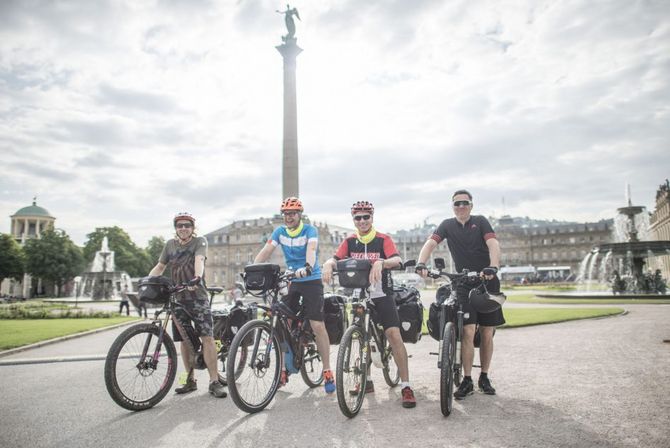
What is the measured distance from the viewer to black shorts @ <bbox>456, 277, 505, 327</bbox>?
579 cm

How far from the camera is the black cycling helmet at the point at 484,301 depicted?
565cm

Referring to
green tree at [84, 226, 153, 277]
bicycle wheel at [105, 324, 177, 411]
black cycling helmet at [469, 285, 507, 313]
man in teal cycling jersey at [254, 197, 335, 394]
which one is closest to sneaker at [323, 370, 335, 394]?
man in teal cycling jersey at [254, 197, 335, 394]

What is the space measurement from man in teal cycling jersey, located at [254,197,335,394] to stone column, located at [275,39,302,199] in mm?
21529

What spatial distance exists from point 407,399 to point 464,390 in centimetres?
81

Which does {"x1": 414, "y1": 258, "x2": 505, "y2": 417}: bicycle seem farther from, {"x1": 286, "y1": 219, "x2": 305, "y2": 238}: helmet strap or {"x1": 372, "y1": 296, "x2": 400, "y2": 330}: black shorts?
{"x1": 286, "y1": 219, "x2": 305, "y2": 238}: helmet strap

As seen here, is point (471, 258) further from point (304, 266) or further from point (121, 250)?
point (121, 250)

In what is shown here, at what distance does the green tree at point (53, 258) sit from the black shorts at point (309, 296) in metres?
83.2

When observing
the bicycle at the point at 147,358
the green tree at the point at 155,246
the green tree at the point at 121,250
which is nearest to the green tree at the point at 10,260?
the green tree at the point at 121,250

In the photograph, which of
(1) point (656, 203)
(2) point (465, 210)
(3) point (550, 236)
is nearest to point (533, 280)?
(1) point (656, 203)

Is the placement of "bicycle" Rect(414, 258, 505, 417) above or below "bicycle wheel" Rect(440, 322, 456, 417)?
above

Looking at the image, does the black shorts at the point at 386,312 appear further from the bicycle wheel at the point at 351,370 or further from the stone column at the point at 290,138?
the stone column at the point at 290,138

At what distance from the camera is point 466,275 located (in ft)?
18.4

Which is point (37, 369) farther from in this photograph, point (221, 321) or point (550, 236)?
A: point (550, 236)

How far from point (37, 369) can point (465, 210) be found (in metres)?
7.59
